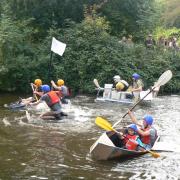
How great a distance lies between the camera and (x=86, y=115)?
779 inches

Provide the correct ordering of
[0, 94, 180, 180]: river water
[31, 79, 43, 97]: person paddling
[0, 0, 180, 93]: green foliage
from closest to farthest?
1. [0, 94, 180, 180]: river water
2. [31, 79, 43, 97]: person paddling
3. [0, 0, 180, 93]: green foliage

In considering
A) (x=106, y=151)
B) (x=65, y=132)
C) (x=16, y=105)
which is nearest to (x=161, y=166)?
(x=106, y=151)

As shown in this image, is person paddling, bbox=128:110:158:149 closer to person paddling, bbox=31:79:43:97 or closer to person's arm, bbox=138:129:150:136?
person's arm, bbox=138:129:150:136

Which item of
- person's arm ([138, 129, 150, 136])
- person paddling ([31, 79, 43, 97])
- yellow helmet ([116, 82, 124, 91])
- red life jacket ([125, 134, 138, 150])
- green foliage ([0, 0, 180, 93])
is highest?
green foliage ([0, 0, 180, 93])

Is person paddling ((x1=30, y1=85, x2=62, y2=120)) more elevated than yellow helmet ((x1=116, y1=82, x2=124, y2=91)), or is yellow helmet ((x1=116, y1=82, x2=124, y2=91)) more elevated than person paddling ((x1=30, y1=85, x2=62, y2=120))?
yellow helmet ((x1=116, y1=82, x2=124, y2=91))

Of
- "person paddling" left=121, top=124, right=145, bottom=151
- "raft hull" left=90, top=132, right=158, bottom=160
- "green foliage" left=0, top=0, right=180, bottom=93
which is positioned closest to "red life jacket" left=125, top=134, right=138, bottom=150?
"person paddling" left=121, top=124, right=145, bottom=151

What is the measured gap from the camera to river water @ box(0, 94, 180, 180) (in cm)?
1190

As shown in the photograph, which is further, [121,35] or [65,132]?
[121,35]

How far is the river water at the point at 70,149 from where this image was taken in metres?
11.9

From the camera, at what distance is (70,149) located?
14.2 m

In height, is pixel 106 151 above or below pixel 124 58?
below

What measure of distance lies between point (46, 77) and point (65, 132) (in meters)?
10.2

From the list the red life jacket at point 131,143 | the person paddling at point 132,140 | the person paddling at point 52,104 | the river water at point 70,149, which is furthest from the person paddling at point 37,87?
the red life jacket at point 131,143

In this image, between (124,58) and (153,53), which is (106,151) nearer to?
(124,58)
